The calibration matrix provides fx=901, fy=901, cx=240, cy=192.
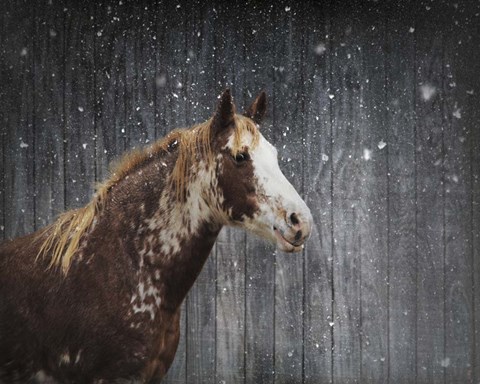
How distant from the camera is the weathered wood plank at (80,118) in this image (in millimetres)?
5539

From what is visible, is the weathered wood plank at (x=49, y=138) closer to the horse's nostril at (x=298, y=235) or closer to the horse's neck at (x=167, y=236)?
the horse's neck at (x=167, y=236)

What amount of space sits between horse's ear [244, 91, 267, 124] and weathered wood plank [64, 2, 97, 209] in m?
1.65

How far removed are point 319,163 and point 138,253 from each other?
1893mm

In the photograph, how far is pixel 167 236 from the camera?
3963mm

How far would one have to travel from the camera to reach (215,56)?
5527 mm

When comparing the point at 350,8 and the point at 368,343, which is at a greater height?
the point at 350,8

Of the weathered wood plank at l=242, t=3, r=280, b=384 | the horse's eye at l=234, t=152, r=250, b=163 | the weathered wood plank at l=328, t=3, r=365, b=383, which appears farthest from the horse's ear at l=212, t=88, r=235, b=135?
the weathered wood plank at l=328, t=3, r=365, b=383

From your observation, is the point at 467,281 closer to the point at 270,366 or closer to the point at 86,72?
the point at 270,366

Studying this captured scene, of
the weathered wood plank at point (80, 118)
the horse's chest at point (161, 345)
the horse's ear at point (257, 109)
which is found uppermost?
the weathered wood plank at point (80, 118)

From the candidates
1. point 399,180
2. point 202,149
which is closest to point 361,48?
point 399,180

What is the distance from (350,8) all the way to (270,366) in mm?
2257

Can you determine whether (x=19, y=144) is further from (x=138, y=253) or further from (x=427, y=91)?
(x=427, y=91)

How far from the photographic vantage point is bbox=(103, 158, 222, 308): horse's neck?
3.94 m

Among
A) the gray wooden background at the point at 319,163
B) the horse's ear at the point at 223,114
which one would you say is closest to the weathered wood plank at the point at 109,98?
the gray wooden background at the point at 319,163
